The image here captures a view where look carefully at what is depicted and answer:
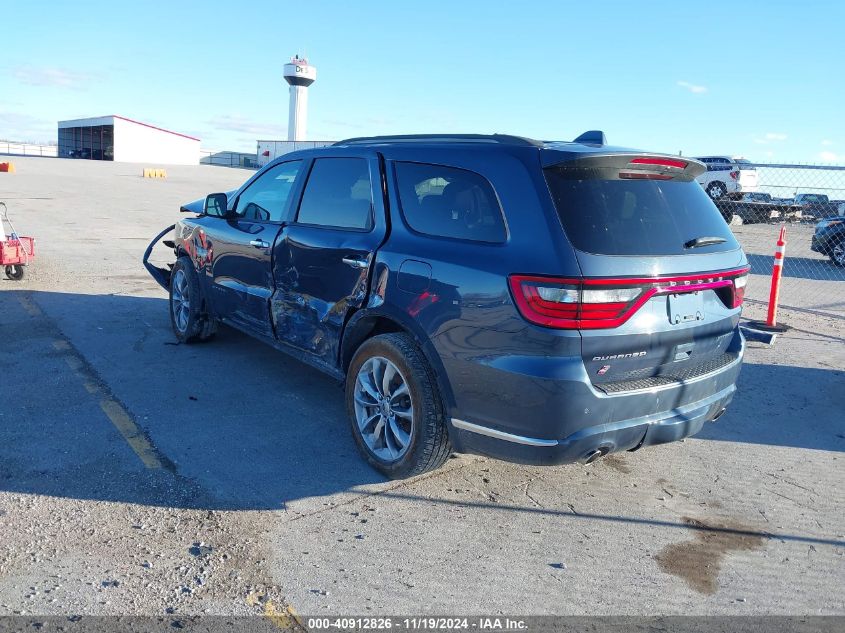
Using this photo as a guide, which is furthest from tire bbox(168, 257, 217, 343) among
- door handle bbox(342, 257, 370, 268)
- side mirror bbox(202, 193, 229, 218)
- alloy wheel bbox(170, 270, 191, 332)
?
door handle bbox(342, 257, 370, 268)

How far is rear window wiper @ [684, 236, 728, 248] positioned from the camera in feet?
12.0

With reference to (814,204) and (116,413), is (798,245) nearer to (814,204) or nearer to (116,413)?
(814,204)

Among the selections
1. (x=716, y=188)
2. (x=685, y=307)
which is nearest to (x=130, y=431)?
(x=685, y=307)

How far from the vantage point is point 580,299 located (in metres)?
3.18

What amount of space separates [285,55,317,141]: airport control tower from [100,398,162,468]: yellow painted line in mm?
80673

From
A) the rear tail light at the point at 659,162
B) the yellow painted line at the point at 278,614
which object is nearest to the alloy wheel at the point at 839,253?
the rear tail light at the point at 659,162

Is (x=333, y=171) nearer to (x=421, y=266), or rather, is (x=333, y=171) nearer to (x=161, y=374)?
(x=421, y=266)

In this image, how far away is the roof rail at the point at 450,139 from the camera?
3607 millimetres

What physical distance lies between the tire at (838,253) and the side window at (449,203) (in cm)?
1451

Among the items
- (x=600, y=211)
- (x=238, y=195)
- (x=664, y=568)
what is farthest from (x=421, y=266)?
(x=238, y=195)

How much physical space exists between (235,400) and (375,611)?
2639 mm

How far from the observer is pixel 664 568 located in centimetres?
339

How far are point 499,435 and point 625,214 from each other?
4.08ft

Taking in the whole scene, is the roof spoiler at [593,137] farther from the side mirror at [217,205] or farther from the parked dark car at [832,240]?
the parked dark car at [832,240]
